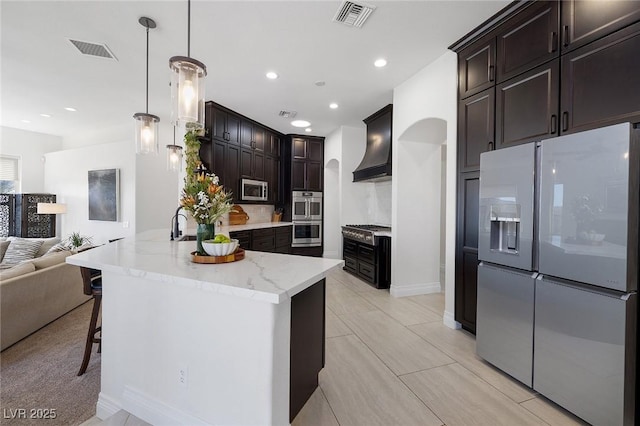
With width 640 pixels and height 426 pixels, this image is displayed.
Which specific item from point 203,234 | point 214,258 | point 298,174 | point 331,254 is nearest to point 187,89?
point 203,234

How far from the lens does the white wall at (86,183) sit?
18.2 ft

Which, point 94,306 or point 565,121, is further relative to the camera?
point 94,306

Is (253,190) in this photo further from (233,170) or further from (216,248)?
(216,248)

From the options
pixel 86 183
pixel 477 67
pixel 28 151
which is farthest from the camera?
pixel 28 151

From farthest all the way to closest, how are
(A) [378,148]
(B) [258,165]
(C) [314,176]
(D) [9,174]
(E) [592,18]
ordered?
1. (C) [314,176]
2. (D) [9,174]
3. (B) [258,165]
4. (A) [378,148]
5. (E) [592,18]

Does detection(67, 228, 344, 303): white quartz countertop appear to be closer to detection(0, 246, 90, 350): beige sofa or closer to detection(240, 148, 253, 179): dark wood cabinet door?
detection(0, 246, 90, 350): beige sofa

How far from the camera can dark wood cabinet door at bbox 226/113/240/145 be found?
505 cm

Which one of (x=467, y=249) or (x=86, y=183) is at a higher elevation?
(x=86, y=183)

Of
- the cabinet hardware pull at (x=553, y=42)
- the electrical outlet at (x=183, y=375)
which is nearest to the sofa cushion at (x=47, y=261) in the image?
the electrical outlet at (x=183, y=375)

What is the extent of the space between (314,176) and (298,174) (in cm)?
40

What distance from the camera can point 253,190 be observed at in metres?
5.78

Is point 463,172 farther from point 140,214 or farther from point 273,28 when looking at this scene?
point 140,214

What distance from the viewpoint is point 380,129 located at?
16.0 feet

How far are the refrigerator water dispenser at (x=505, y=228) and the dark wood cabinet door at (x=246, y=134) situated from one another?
4.49 metres
